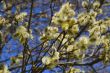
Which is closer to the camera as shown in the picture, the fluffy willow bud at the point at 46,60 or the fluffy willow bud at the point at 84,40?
the fluffy willow bud at the point at 46,60

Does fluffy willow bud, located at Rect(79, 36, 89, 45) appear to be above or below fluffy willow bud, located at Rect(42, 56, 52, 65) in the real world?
above

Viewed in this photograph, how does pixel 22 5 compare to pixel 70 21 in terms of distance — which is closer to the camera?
pixel 70 21

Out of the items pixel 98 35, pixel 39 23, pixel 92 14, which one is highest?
pixel 92 14

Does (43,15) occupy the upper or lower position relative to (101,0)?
lower

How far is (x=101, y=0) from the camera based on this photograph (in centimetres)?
495

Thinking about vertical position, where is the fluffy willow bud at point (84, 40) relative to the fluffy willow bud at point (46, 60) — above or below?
above

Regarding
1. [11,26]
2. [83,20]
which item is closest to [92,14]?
[83,20]

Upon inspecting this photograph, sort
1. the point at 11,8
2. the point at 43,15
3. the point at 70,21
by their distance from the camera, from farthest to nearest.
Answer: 1. the point at 43,15
2. the point at 11,8
3. the point at 70,21

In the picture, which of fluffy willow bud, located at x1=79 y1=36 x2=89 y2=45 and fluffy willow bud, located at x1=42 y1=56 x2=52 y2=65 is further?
fluffy willow bud, located at x1=79 y1=36 x2=89 y2=45

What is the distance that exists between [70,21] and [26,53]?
24.0 inches

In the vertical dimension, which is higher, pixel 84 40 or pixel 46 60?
pixel 84 40

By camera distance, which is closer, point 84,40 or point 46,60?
point 46,60

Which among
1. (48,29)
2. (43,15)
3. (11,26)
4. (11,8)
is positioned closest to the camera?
(48,29)

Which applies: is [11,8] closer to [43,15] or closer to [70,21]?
[43,15]
